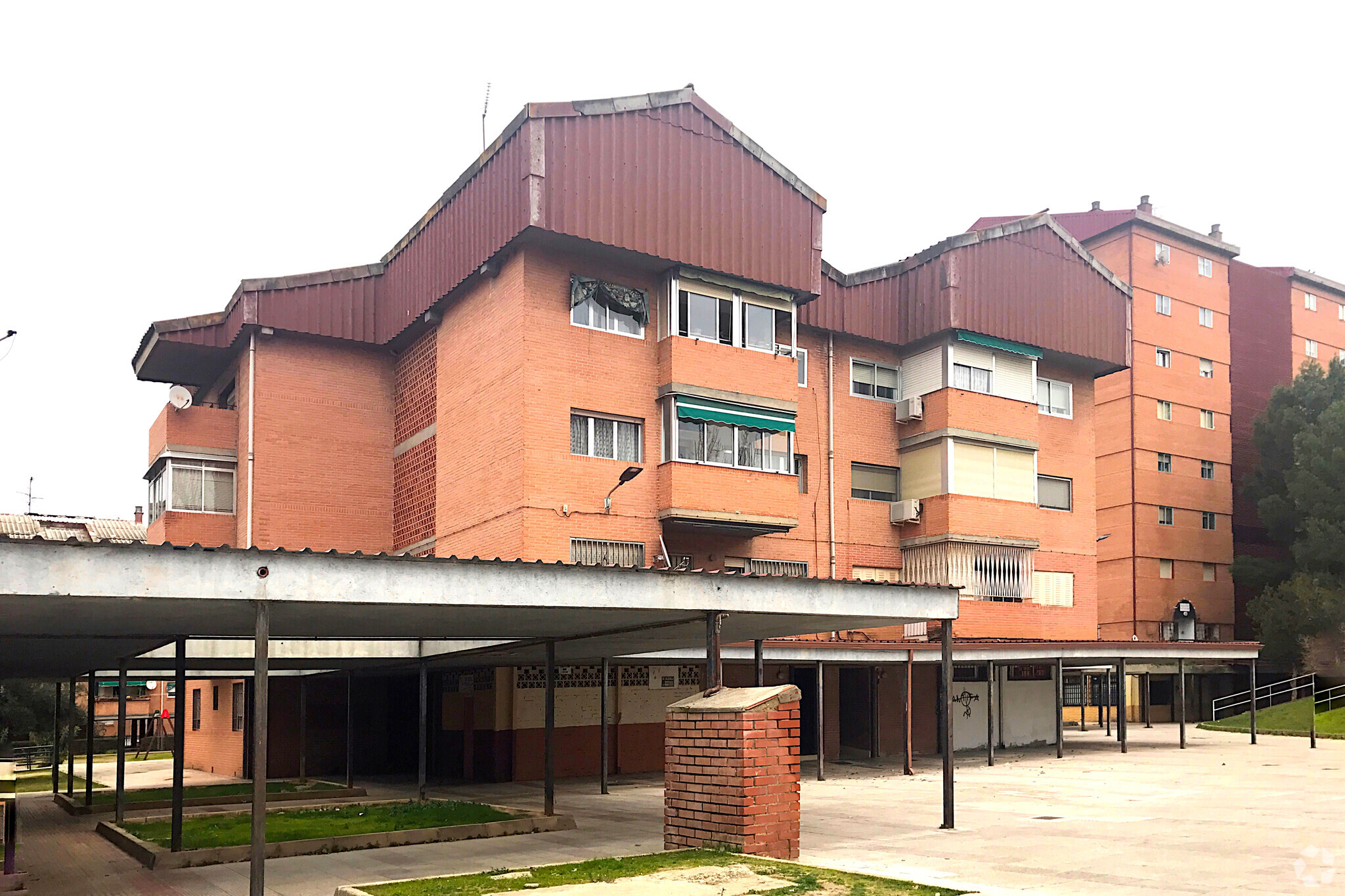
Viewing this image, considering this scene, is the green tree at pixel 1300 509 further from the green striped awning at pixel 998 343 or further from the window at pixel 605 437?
the window at pixel 605 437

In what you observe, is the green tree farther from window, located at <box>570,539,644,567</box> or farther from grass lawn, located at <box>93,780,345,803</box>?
grass lawn, located at <box>93,780,345,803</box>

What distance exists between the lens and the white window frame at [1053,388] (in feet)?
123

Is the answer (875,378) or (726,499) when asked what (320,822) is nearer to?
(726,499)

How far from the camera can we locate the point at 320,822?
18.1 metres

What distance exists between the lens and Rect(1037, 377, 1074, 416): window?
123ft

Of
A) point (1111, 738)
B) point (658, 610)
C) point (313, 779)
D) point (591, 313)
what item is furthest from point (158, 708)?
point (658, 610)

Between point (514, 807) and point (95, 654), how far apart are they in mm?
7173

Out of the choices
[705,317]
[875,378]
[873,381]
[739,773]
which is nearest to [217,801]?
[739,773]

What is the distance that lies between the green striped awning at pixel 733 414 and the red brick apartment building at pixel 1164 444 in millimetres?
26064

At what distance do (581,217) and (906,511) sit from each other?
13.6 m

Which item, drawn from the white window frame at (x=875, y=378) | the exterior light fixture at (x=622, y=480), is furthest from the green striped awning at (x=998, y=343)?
the exterior light fixture at (x=622, y=480)

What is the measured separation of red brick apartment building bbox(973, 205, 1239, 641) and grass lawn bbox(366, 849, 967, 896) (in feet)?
138

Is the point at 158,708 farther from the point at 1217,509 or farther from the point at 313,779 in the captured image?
the point at 1217,509

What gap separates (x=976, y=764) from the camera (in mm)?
29516
